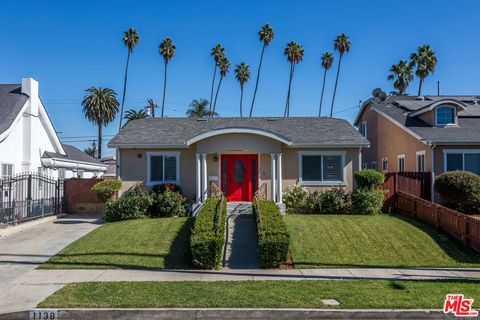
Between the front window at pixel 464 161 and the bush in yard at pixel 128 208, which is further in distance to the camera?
the front window at pixel 464 161

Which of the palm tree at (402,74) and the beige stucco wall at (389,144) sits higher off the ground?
the palm tree at (402,74)

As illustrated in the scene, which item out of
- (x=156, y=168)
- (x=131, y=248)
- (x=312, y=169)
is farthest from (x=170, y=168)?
(x=131, y=248)

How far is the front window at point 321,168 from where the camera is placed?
19.7 m

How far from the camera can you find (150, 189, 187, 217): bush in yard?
59.1ft

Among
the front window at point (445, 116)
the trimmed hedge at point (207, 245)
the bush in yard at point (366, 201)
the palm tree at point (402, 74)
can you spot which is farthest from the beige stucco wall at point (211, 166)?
the palm tree at point (402, 74)

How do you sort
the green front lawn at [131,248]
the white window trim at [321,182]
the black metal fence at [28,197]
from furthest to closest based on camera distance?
the white window trim at [321,182] < the black metal fence at [28,197] < the green front lawn at [131,248]

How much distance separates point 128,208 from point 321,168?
28.4 feet

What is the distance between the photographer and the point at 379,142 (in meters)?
26.8

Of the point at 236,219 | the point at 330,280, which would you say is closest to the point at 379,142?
the point at 236,219

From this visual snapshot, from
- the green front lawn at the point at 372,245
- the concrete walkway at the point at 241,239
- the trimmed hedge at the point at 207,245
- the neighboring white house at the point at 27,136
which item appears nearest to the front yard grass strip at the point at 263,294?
the trimmed hedge at the point at 207,245

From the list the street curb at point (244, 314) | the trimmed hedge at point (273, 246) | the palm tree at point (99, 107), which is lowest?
the street curb at point (244, 314)

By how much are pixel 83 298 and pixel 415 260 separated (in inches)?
356

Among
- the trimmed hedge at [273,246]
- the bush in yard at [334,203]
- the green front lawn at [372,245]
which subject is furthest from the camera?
the bush in yard at [334,203]

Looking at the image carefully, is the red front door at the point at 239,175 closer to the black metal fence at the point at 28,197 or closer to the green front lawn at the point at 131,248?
the green front lawn at the point at 131,248
